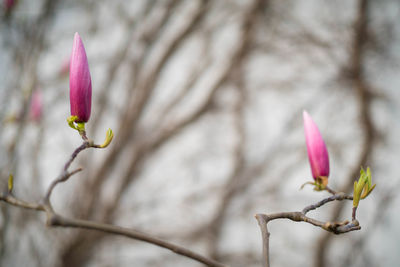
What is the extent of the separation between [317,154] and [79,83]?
0.77ft

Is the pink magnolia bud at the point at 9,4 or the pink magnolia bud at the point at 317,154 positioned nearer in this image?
the pink magnolia bud at the point at 317,154

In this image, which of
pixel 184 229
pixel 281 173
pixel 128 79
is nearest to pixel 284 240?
pixel 281 173

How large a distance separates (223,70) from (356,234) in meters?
1.05

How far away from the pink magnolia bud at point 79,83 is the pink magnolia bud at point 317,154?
0.72 ft

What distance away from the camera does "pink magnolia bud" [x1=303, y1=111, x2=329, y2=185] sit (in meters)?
0.30

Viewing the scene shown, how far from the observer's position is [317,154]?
0.30 m

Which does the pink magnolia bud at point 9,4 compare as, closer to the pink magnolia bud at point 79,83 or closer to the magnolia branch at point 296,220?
the pink magnolia bud at point 79,83

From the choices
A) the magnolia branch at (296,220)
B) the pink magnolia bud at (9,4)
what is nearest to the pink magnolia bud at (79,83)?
the magnolia branch at (296,220)

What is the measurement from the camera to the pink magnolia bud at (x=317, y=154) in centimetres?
30

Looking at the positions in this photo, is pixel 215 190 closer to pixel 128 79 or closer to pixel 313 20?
pixel 128 79

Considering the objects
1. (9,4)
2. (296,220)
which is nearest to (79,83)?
(296,220)

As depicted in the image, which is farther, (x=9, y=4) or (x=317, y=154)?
(x=9, y=4)

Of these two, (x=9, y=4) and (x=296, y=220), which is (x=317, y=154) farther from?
(x=9, y=4)

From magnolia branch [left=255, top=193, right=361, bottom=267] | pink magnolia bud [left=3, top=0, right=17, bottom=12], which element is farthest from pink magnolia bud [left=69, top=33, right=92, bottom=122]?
pink magnolia bud [left=3, top=0, right=17, bottom=12]
